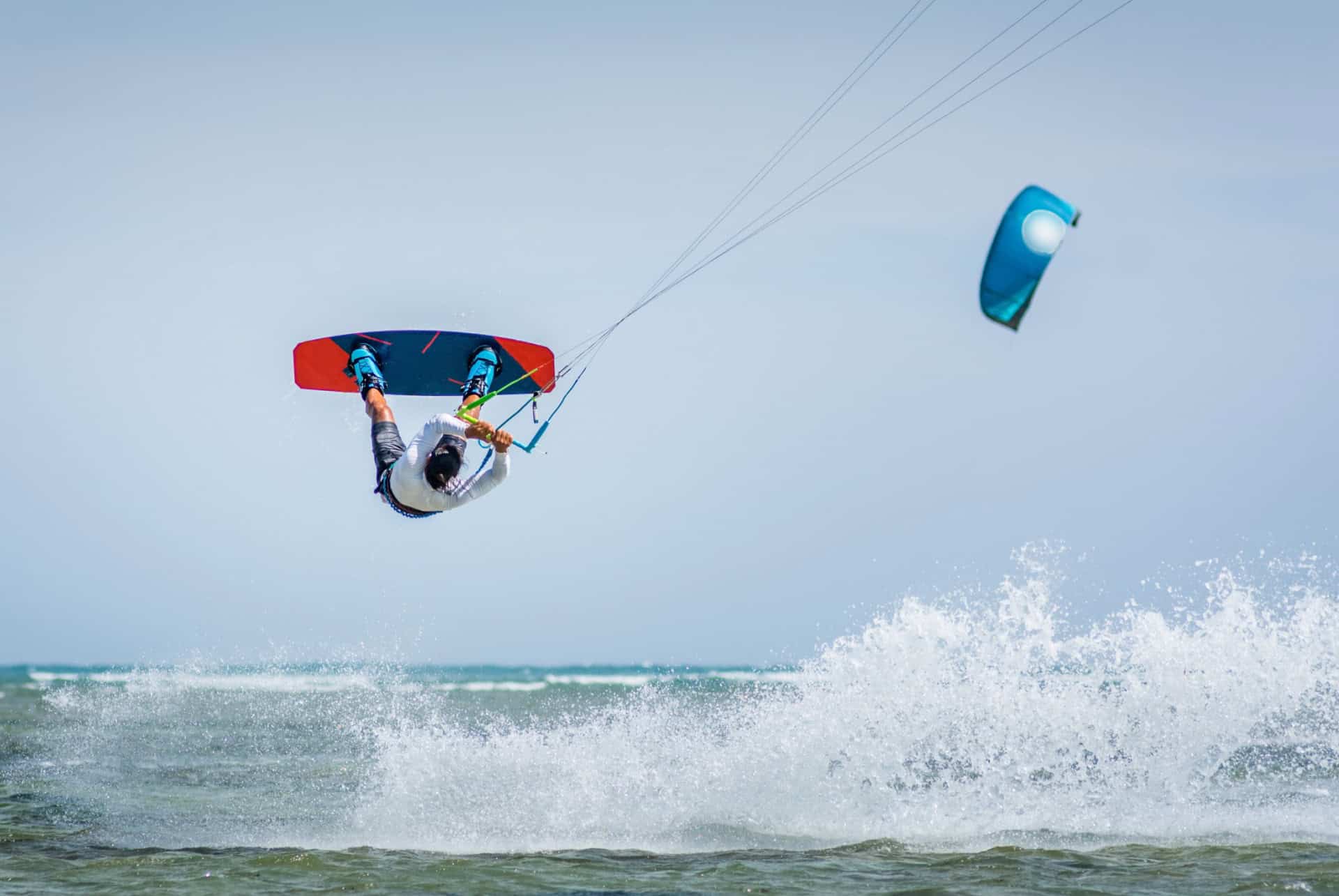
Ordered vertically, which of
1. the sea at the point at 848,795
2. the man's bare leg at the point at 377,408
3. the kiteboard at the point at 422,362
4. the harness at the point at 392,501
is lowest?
the sea at the point at 848,795

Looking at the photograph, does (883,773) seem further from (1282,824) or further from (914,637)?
(1282,824)

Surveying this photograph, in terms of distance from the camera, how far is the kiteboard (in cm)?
1173

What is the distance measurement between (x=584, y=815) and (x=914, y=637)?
3.76 metres

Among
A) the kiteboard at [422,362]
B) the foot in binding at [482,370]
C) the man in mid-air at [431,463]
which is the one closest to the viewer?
the man in mid-air at [431,463]

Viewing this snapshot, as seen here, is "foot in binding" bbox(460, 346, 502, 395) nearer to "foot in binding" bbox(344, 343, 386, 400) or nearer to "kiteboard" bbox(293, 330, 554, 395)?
"kiteboard" bbox(293, 330, 554, 395)

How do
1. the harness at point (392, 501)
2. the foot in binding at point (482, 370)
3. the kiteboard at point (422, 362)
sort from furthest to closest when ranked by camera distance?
the kiteboard at point (422, 362)
the foot in binding at point (482, 370)
the harness at point (392, 501)

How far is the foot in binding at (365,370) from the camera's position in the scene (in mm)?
11016

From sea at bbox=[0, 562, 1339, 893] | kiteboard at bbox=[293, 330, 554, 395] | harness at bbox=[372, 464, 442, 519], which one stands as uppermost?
kiteboard at bbox=[293, 330, 554, 395]

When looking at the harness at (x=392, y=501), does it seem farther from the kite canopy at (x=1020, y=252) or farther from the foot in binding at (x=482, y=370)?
the kite canopy at (x=1020, y=252)

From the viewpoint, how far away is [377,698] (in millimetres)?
31391

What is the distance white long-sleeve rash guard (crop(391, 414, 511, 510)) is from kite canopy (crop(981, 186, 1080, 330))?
151 inches

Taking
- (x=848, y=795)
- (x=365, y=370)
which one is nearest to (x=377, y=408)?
(x=365, y=370)

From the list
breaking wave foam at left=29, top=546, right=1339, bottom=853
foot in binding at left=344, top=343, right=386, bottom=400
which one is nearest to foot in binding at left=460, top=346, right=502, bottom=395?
foot in binding at left=344, top=343, right=386, bottom=400

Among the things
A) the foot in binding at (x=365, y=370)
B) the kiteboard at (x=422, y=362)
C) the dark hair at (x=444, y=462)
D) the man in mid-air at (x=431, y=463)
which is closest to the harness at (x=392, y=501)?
Answer: the man in mid-air at (x=431, y=463)
